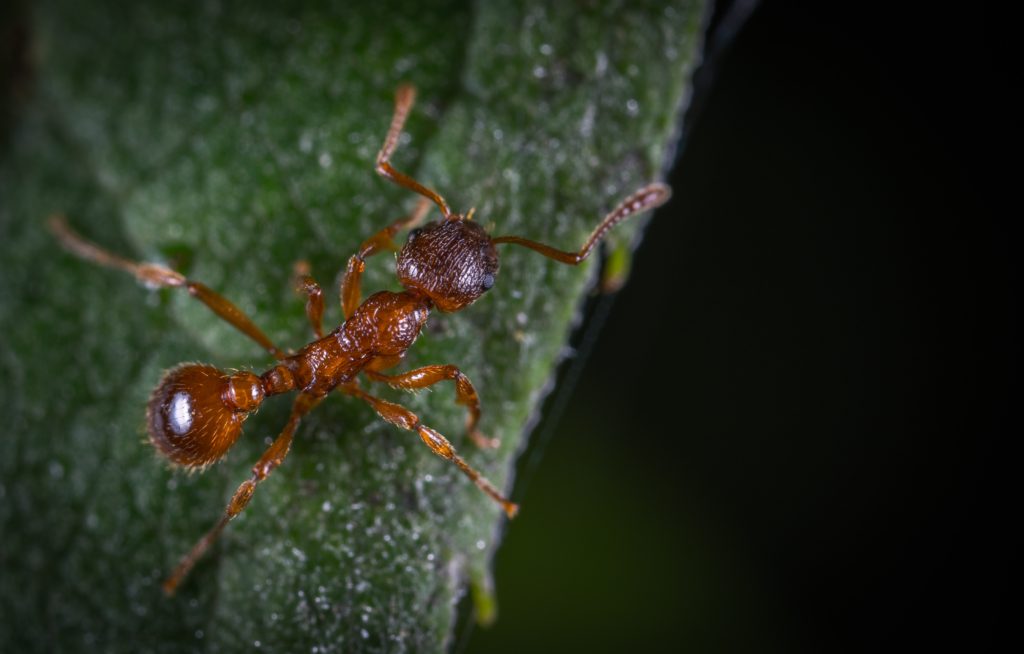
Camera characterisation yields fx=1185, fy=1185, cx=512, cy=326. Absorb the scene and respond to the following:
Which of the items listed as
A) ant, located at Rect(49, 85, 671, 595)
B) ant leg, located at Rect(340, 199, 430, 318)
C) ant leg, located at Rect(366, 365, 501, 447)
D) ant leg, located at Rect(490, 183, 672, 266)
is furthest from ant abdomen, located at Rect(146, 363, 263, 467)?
ant leg, located at Rect(490, 183, 672, 266)

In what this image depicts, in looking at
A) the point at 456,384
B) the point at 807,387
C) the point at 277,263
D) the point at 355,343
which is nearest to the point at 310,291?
the point at 277,263

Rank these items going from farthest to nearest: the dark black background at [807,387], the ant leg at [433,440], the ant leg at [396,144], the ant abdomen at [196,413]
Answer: the dark black background at [807,387] < the ant leg at [396,144] < the ant abdomen at [196,413] < the ant leg at [433,440]

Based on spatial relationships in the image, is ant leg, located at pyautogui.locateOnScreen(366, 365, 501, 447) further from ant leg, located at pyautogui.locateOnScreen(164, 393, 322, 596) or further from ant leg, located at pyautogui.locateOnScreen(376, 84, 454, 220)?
ant leg, located at pyautogui.locateOnScreen(376, 84, 454, 220)

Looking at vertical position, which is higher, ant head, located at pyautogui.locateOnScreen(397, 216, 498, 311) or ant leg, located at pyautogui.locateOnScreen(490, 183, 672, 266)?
ant leg, located at pyautogui.locateOnScreen(490, 183, 672, 266)

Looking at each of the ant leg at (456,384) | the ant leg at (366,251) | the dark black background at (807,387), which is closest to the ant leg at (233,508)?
the ant leg at (456,384)

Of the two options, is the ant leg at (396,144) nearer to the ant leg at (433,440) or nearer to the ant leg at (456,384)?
the ant leg at (456,384)

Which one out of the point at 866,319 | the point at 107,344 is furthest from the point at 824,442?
the point at 107,344

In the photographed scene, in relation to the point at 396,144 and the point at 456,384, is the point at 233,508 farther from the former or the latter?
the point at 396,144
